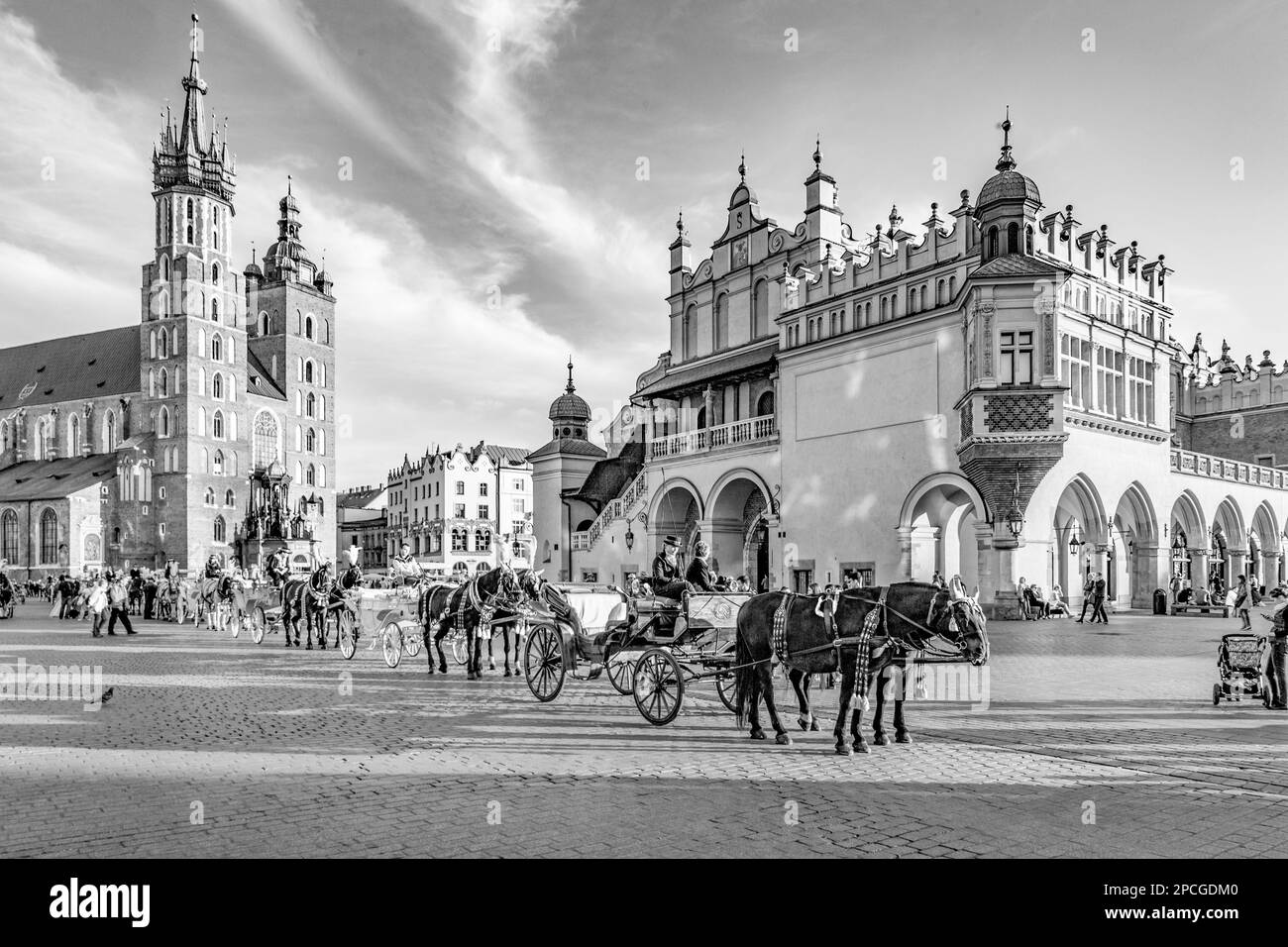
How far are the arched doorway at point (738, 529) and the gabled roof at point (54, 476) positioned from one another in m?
72.5

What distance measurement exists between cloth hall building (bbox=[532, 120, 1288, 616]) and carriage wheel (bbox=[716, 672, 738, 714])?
8545mm

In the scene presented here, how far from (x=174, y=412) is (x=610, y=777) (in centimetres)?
8948

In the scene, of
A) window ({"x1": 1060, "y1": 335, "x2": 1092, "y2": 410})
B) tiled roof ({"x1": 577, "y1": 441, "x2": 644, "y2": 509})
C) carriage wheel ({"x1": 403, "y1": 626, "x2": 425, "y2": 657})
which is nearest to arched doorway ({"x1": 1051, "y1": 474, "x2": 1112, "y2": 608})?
window ({"x1": 1060, "y1": 335, "x2": 1092, "y2": 410})

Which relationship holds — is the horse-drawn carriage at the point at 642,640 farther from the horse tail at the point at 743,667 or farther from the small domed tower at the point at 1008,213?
the small domed tower at the point at 1008,213

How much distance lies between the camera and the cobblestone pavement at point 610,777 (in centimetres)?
589

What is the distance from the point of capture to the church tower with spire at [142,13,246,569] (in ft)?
273

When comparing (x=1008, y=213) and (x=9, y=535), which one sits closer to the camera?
(x=1008, y=213)

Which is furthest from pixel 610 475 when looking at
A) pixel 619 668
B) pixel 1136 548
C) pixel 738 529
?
pixel 619 668

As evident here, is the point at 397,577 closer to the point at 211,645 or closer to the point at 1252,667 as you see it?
the point at 211,645

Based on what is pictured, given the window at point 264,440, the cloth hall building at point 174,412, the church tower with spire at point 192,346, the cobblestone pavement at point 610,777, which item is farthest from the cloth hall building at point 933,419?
the window at point 264,440

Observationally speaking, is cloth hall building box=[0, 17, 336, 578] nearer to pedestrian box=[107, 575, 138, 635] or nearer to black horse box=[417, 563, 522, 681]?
pedestrian box=[107, 575, 138, 635]

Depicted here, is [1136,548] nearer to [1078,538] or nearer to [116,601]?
[1078,538]

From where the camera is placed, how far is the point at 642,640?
37.0ft

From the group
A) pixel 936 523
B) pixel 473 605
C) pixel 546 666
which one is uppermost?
pixel 936 523
